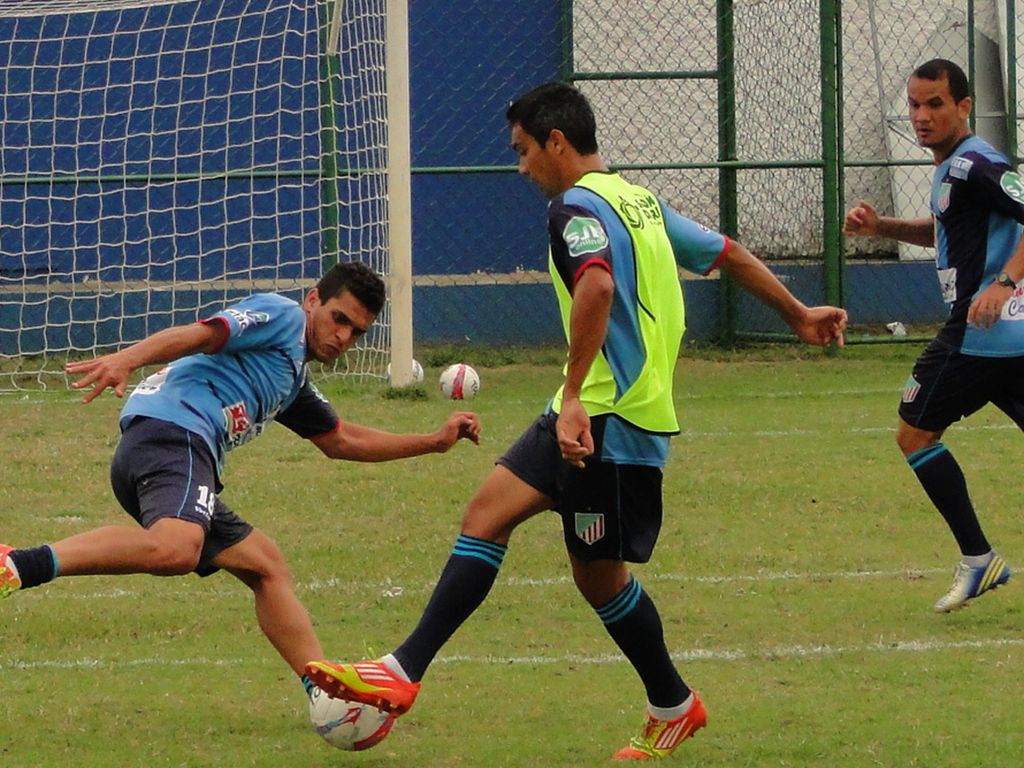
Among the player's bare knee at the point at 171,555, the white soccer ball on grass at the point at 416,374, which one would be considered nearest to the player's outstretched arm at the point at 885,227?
the player's bare knee at the point at 171,555

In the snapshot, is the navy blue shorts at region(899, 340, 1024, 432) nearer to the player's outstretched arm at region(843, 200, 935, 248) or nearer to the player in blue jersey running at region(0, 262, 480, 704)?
the player's outstretched arm at region(843, 200, 935, 248)

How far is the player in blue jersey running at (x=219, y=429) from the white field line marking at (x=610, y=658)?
0.82 m

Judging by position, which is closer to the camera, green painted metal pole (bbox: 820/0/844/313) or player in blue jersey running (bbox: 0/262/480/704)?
player in blue jersey running (bbox: 0/262/480/704)

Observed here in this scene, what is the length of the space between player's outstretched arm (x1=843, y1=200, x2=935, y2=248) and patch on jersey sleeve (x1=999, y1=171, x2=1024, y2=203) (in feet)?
1.63

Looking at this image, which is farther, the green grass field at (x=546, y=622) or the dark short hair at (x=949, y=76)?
the dark short hair at (x=949, y=76)

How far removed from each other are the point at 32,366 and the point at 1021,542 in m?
8.54

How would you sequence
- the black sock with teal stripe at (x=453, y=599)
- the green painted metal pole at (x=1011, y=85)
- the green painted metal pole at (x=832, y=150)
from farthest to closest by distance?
the green painted metal pole at (x=1011, y=85) → the green painted metal pole at (x=832, y=150) → the black sock with teal stripe at (x=453, y=599)

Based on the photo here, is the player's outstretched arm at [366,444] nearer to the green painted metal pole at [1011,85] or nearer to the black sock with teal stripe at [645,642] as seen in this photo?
the black sock with teal stripe at [645,642]

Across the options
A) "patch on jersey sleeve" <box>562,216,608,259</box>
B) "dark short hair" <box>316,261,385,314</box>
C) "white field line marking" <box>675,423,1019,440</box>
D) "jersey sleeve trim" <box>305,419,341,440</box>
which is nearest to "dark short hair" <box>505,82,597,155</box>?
"patch on jersey sleeve" <box>562,216,608,259</box>

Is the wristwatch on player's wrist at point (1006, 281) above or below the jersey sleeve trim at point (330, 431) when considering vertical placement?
above

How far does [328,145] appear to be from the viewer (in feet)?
43.8

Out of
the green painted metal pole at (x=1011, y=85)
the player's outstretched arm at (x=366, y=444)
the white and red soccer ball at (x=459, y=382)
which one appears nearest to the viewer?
the player's outstretched arm at (x=366, y=444)

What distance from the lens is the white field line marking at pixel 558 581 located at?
23.0 feet

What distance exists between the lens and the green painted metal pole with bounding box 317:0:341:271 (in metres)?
13.0
